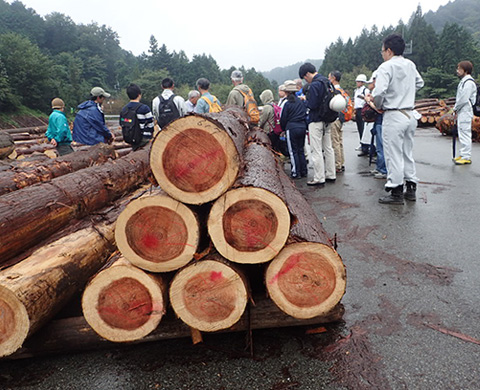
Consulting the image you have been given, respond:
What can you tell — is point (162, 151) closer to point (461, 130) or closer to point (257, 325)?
point (257, 325)

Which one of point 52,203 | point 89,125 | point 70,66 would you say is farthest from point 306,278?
point 70,66

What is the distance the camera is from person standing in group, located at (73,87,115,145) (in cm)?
617

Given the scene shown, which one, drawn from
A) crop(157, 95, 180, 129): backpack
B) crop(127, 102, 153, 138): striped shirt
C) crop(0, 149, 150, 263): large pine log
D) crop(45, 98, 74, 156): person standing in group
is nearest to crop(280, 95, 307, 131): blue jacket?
A: crop(157, 95, 180, 129): backpack

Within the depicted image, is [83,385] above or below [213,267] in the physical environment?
below

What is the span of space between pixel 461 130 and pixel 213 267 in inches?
294

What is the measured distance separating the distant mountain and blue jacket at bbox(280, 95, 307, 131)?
12042cm

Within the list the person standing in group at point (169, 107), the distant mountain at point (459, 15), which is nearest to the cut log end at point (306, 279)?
the person standing in group at point (169, 107)

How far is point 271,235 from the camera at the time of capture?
217cm

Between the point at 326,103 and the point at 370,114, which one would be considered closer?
the point at 326,103

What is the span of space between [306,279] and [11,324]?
6.19ft

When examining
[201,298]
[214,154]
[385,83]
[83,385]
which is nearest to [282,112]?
[385,83]

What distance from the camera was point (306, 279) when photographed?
221 cm

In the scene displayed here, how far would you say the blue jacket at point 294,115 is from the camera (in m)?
6.54

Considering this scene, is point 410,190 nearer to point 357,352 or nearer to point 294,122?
point 294,122
